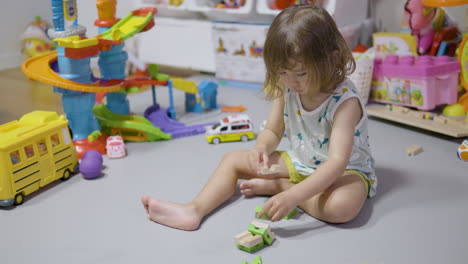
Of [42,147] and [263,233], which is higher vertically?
[42,147]

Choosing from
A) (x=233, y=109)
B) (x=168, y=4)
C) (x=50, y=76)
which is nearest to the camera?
(x=50, y=76)

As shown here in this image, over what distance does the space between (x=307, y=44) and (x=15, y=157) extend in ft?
2.39

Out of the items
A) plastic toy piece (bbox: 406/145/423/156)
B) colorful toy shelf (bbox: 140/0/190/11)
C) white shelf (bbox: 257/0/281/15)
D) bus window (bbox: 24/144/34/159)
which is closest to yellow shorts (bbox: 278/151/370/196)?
plastic toy piece (bbox: 406/145/423/156)

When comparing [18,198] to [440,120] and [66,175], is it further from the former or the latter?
[440,120]

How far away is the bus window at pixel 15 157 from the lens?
107cm

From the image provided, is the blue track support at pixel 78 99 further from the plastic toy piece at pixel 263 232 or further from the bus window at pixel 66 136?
the plastic toy piece at pixel 263 232

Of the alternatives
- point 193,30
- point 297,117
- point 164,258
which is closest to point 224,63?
point 193,30

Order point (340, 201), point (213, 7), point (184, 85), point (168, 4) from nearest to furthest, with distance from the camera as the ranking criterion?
point (340, 201) < point (184, 85) < point (213, 7) < point (168, 4)

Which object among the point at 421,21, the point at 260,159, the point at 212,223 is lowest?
the point at 212,223

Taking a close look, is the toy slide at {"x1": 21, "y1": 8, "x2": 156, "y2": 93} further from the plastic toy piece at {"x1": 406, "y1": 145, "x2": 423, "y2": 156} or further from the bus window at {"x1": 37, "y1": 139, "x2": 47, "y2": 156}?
the plastic toy piece at {"x1": 406, "y1": 145, "x2": 423, "y2": 156}

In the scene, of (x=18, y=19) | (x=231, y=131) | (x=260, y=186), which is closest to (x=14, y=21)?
(x=18, y=19)

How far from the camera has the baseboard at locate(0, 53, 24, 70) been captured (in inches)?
60.1

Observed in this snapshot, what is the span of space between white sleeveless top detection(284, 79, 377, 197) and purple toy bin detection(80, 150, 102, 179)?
521 millimetres

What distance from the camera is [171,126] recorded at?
5.18 ft
